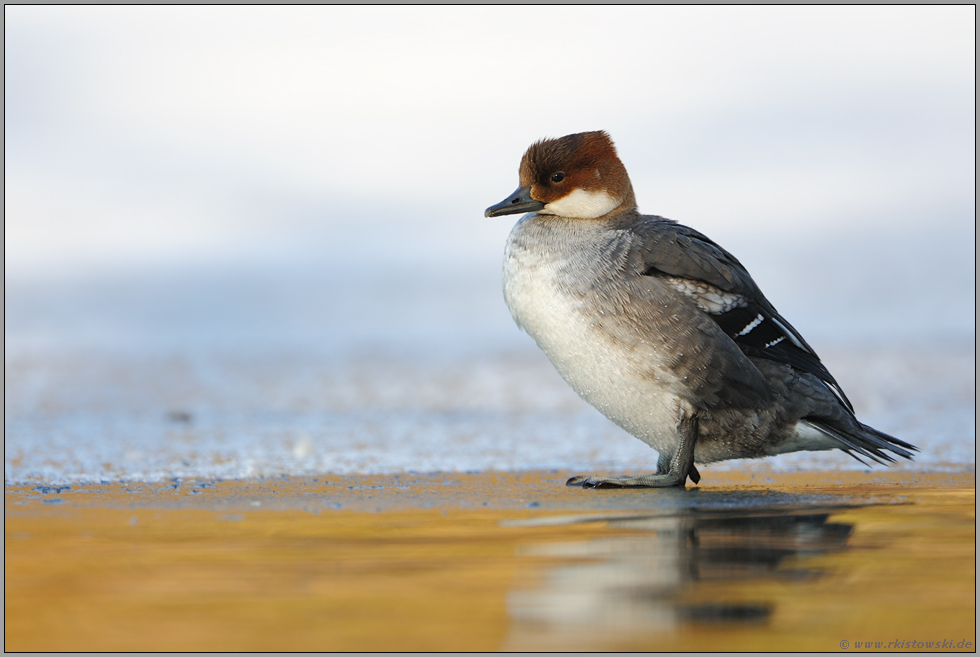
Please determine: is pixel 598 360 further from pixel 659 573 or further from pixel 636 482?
pixel 659 573

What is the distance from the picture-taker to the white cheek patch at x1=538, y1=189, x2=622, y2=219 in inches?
189

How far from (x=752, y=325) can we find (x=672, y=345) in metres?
0.49

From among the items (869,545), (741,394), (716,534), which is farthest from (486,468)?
(869,545)

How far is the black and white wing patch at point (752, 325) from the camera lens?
173 inches

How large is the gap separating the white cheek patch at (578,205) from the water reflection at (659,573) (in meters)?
1.80

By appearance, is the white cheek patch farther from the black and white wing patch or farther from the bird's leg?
the bird's leg

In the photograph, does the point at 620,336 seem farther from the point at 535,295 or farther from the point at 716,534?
the point at 716,534

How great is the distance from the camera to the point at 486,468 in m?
5.29

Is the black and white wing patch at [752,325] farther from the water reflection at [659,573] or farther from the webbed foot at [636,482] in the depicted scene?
the water reflection at [659,573]

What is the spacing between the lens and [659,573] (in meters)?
2.75

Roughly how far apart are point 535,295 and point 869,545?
1956mm

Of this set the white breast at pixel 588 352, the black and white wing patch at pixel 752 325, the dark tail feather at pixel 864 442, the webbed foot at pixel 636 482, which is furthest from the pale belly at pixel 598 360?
the dark tail feather at pixel 864 442

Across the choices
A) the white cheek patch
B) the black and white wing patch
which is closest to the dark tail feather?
the black and white wing patch

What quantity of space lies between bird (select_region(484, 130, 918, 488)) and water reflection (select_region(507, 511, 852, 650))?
835 millimetres
